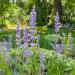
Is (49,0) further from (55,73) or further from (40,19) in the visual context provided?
(55,73)

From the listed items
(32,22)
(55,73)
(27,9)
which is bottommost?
(27,9)

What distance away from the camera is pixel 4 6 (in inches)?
1128

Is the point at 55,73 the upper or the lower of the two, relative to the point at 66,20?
upper

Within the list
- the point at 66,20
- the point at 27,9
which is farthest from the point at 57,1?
the point at 27,9

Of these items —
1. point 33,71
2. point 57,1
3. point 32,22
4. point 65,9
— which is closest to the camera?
point 32,22

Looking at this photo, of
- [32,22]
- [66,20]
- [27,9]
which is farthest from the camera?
[27,9]

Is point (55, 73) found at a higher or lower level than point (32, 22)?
lower

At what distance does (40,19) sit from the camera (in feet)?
105

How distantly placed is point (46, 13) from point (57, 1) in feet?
18.7

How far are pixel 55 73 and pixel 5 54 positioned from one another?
2.63ft

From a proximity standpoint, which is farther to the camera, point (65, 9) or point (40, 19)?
point (65, 9)

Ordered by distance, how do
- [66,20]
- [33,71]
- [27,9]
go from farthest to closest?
1. [27,9]
2. [66,20]
3. [33,71]

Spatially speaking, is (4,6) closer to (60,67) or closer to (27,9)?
(27,9)

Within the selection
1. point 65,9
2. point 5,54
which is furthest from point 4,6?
point 5,54
